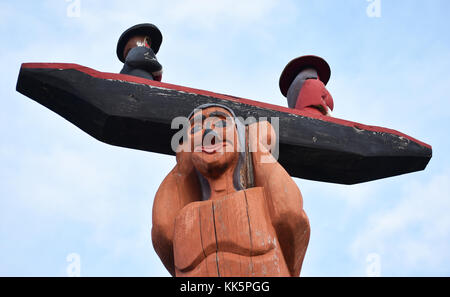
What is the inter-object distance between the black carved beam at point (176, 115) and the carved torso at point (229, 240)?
1006 mm

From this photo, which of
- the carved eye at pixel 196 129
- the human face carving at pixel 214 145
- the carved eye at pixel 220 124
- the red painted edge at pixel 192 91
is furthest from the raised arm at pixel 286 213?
the red painted edge at pixel 192 91

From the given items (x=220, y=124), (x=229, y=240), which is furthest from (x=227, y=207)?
(x=220, y=124)

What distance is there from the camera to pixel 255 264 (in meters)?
3.37

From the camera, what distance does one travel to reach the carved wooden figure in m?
3.44

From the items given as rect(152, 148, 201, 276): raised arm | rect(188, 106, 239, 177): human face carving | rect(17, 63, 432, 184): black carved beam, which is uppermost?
rect(17, 63, 432, 184): black carved beam

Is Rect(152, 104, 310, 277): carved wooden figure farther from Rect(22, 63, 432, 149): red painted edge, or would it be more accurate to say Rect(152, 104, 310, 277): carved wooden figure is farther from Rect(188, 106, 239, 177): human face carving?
Rect(22, 63, 432, 149): red painted edge

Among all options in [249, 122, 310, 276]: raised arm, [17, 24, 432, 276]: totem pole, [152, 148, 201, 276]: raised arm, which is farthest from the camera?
[152, 148, 201, 276]: raised arm

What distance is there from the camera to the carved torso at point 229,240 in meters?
3.38

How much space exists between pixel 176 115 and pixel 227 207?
1.09 meters

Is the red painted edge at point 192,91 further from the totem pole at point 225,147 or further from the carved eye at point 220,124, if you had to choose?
the carved eye at point 220,124

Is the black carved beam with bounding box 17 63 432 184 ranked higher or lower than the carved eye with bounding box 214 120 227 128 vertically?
higher

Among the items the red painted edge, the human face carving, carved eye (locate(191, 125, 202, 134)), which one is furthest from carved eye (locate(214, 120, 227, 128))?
the red painted edge
